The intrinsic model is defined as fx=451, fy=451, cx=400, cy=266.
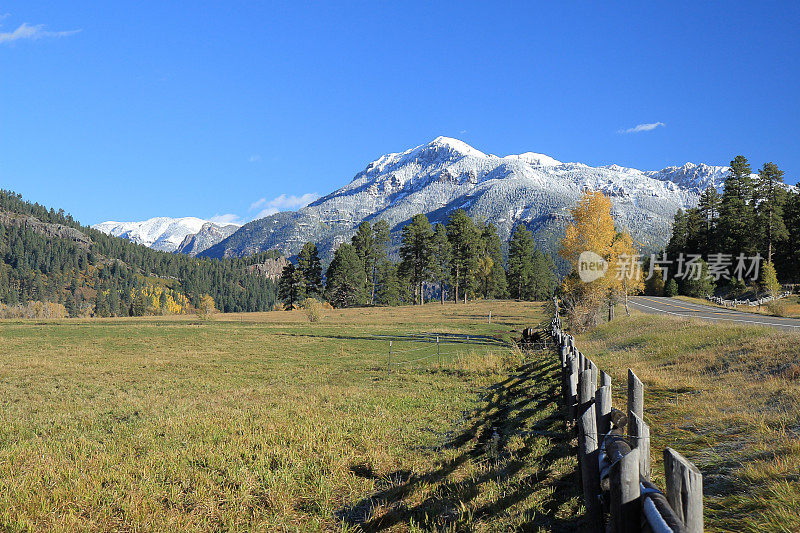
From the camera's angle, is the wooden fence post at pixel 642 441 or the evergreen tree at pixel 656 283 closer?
the wooden fence post at pixel 642 441

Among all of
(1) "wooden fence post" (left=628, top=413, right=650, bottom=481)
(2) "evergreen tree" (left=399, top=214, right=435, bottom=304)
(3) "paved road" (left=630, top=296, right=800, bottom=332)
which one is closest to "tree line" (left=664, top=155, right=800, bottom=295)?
(3) "paved road" (left=630, top=296, right=800, bottom=332)

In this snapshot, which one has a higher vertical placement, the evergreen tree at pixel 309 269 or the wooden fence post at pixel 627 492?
the evergreen tree at pixel 309 269

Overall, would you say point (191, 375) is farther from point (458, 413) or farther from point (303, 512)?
point (303, 512)

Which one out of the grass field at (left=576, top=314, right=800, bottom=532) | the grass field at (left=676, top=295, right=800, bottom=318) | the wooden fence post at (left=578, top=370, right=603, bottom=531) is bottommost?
the grass field at (left=676, top=295, right=800, bottom=318)

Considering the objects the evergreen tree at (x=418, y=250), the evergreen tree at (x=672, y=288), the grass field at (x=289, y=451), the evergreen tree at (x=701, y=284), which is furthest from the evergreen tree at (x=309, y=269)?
the grass field at (x=289, y=451)

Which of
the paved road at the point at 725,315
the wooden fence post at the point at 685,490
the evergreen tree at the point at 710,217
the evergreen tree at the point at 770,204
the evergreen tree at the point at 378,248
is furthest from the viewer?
the evergreen tree at the point at 378,248

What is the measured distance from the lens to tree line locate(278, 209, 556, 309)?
276ft

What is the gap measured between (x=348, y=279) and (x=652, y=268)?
5659 cm

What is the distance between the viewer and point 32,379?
18.6 meters

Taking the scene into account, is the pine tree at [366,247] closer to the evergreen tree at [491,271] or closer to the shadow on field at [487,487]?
the evergreen tree at [491,271]

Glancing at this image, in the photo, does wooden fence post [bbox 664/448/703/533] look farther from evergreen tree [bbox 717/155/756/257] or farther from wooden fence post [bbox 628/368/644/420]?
evergreen tree [bbox 717/155/756/257]

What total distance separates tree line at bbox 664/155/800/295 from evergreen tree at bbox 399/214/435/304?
39.4 m

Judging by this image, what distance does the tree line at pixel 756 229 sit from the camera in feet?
194

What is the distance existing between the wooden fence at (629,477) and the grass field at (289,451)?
3.55 feet
